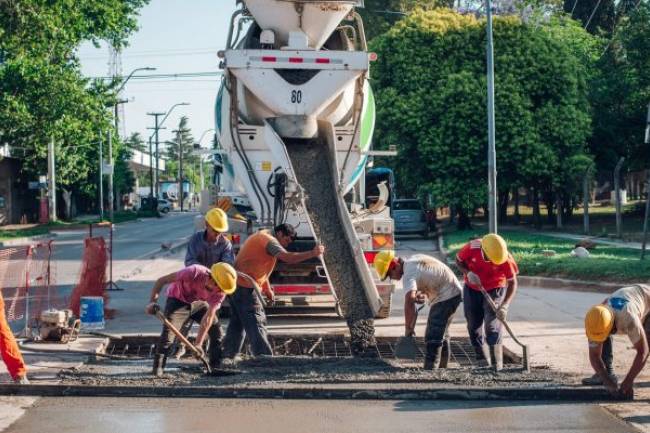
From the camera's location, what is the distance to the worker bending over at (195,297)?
31.7 feet

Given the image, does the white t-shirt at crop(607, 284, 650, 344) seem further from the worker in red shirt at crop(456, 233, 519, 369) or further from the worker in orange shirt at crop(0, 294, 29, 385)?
the worker in orange shirt at crop(0, 294, 29, 385)

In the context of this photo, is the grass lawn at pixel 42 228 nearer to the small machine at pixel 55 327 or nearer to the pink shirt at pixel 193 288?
the small machine at pixel 55 327

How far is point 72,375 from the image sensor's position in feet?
32.1

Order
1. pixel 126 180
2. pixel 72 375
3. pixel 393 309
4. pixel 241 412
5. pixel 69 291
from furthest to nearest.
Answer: pixel 126 180
pixel 69 291
pixel 393 309
pixel 72 375
pixel 241 412

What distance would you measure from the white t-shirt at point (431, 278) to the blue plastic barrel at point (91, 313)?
4.97 metres

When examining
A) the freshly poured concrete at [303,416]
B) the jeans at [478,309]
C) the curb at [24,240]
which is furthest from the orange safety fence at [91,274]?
the curb at [24,240]

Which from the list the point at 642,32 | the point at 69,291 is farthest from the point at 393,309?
the point at 642,32

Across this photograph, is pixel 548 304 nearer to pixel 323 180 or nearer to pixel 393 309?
pixel 393 309

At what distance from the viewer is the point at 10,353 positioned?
8969 millimetres

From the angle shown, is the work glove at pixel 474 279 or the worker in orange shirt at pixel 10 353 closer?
the worker in orange shirt at pixel 10 353

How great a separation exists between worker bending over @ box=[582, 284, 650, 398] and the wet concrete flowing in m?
2.98

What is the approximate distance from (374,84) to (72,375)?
29180mm

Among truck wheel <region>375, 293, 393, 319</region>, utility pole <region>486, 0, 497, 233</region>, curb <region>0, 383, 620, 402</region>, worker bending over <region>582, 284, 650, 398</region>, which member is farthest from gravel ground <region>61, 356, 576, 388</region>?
utility pole <region>486, 0, 497, 233</region>

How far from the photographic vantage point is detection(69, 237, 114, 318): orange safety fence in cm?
1457
